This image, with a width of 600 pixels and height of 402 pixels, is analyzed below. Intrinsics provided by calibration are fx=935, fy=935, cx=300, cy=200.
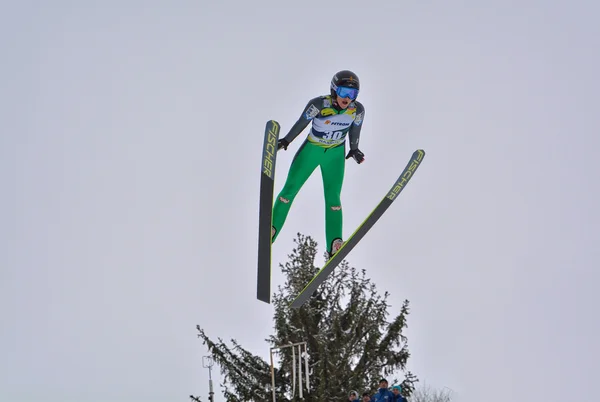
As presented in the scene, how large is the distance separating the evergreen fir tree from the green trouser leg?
8477 mm

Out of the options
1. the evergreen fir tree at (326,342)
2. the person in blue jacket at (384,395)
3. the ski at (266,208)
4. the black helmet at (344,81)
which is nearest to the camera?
the ski at (266,208)

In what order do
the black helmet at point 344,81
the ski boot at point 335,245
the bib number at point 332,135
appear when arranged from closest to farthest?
the black helmet at point 344,81, the bib number at point 332,135, the ski boot at point 335,245

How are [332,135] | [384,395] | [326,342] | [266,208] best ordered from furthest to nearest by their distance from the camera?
[326,342] < [384,395] < [332,135] < [266,208]

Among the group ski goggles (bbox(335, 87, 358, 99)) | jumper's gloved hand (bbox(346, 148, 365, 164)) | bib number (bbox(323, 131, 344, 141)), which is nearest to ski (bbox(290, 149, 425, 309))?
jumper's gloved hand (bbox(346, 148, 365, 164))

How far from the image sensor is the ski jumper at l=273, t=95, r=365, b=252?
9336mm

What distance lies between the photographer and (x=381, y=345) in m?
19.2

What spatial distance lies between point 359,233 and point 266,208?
45.2 inches

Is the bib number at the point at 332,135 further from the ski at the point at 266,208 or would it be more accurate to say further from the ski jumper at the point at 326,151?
the ski at the point at 266,208

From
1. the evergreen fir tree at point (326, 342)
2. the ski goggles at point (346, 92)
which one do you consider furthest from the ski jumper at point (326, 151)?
the evergreen fir tree at point (326, 342)

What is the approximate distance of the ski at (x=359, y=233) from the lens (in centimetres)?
956

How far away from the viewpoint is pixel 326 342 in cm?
A: 1838

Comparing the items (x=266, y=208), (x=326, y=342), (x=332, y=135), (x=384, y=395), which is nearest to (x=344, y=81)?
(x=332, y=135)

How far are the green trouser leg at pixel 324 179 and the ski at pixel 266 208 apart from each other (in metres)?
0.41

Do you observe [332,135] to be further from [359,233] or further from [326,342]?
[326,342]
